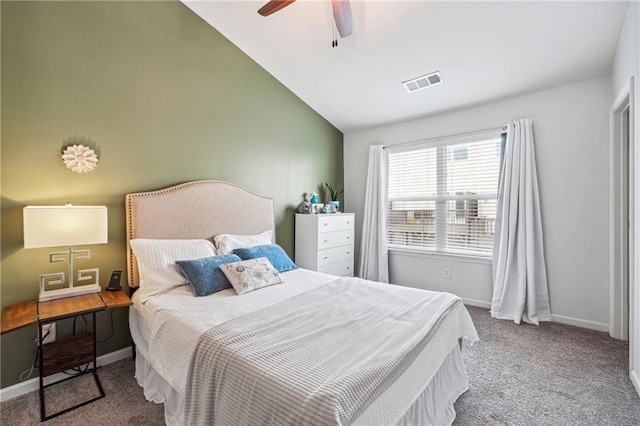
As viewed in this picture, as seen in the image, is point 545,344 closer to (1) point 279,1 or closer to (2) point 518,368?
(2) point 518,368

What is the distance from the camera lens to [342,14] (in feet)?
6.50

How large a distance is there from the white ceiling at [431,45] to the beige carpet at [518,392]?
259cm

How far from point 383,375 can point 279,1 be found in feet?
7.47

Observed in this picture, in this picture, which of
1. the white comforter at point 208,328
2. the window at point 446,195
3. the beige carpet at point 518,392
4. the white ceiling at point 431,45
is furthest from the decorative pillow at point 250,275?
the window at point 446,195

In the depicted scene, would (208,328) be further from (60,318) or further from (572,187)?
(572,187)

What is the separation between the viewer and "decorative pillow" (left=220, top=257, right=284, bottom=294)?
2.21 m

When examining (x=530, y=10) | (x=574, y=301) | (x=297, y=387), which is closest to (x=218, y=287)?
(x=297, y=387)

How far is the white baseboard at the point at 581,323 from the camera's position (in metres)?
2.85

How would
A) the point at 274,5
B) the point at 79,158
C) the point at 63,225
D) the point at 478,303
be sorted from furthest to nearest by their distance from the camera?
the point at 478,303 < the point at 79,158 < the point at 274,5 < the point at 63,225

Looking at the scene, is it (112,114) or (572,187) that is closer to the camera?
(112,114)

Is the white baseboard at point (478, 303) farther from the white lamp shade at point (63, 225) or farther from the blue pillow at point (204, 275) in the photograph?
the white lamp shade at point (63, 225)

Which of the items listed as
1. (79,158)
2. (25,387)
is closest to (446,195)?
(79,158)

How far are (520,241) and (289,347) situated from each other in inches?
116

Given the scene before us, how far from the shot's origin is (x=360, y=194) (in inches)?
180
